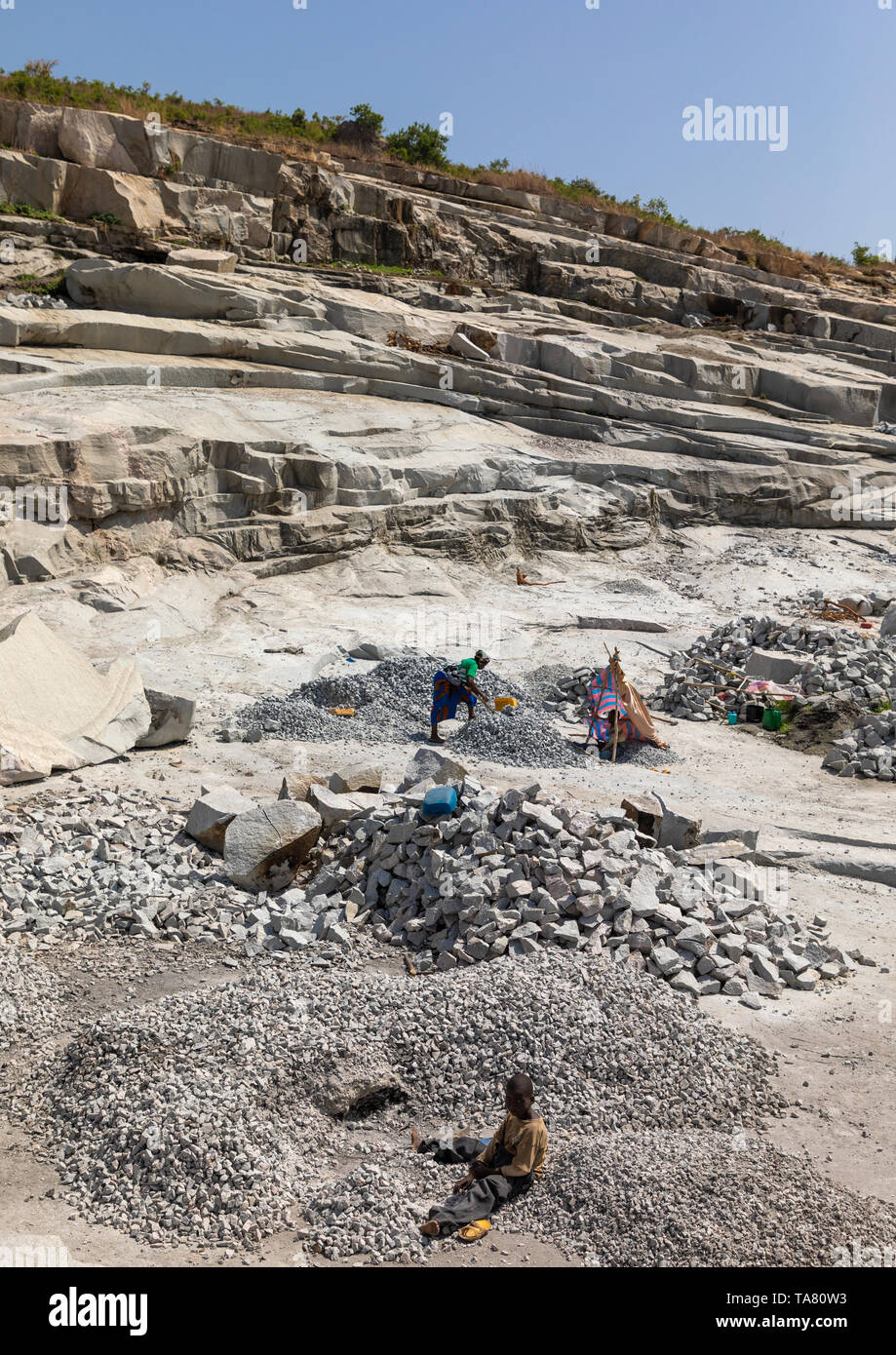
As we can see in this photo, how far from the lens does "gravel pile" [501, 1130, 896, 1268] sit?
164 inches

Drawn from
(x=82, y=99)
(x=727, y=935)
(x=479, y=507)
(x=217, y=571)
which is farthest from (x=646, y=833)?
(x=82, y=99)

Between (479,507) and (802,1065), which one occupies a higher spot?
(479,507)

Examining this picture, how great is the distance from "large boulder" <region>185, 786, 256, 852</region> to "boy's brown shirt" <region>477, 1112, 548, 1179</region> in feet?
11.8

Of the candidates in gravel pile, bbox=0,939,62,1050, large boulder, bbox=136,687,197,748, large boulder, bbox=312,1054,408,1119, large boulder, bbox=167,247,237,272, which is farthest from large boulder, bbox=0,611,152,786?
large boulder, bbox=167,247,237,272

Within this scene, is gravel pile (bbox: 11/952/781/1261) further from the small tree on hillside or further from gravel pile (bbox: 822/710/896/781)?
the small tree on hillside

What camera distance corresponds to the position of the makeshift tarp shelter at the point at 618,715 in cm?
1103

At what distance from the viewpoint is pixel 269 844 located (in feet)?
24.6

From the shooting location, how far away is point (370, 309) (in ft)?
72.9

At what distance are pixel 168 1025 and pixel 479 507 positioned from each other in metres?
14.3

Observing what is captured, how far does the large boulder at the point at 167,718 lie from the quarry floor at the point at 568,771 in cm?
23

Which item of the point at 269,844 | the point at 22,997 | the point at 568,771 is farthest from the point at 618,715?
the point at 22,997

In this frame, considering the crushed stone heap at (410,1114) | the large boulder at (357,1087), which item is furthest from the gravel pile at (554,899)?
the large boulder at (357,1087)

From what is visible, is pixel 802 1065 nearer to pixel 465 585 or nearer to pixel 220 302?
pixel 465 585

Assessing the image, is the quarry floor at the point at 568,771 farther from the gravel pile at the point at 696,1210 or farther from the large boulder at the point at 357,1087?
the large boulder at the point at 357,1087
